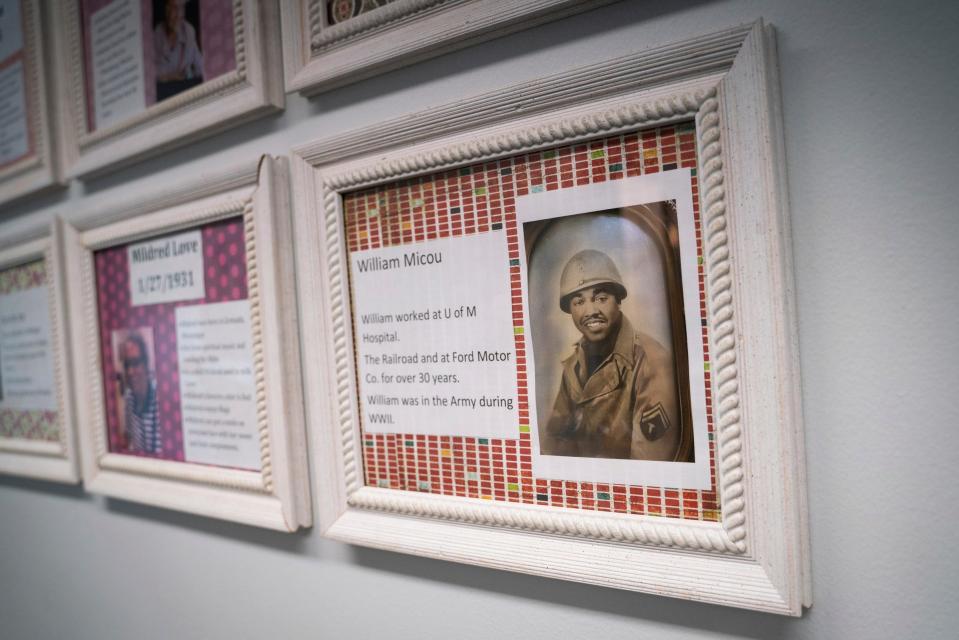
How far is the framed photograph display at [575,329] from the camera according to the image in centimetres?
44

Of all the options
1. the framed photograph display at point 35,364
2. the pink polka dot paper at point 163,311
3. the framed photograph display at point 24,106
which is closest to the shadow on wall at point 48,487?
the framed photograph display at point 35,364

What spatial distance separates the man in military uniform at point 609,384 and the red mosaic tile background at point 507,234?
3 centimetres

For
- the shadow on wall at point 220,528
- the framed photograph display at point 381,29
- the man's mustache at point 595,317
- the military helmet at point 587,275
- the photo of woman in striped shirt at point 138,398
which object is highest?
the framed photograph display at point 381,29

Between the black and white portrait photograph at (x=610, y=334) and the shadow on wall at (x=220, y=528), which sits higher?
the black and white portrait photograph at (x=610, y=334)

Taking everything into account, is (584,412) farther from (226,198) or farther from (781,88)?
(226,198)

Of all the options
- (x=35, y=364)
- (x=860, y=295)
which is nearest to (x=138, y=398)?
(x=35, y=364)

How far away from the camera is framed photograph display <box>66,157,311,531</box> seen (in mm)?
688

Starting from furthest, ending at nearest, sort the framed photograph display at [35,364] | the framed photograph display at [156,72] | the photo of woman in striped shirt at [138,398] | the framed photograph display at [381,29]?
the framed photograph display at [35,364] < the photo of woman in striped shirt at [138,398] < the framed photograph display at [156,72] < the framed photograph display at [381,29]

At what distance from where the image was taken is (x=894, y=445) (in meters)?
0.42

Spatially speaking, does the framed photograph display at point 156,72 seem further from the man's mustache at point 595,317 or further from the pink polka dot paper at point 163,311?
the man's mustache at point 595,317

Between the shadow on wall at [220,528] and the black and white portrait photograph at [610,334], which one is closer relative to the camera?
the black and white portrait photograph at [610,334]

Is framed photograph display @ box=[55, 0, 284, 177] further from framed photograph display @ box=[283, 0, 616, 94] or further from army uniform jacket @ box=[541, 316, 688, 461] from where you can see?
army uniform jacket @ box=[541, 316, 688, 461]

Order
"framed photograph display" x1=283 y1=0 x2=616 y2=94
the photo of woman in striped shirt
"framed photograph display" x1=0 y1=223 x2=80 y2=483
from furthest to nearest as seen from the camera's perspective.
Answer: "framed photograph display" x1=0 y1=223 x2=80 y2=483, the photo of woman in striped shirt, "framed photograph display" x1=283 y1=0 x2=616 y2=94

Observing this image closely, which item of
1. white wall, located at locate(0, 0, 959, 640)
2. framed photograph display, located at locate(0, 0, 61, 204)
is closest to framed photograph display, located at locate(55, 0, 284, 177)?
framed photograph display, located at locate(0, 0, 61, 204)
